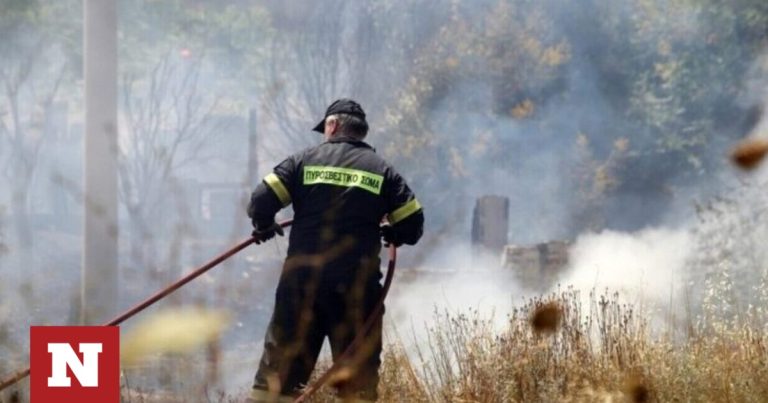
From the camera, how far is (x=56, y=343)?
5.83m

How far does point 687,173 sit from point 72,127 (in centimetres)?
1389

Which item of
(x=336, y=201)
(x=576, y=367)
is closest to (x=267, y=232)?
(x=336, y=201)

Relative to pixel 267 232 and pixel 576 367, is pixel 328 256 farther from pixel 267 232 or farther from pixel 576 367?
pixel 576 367

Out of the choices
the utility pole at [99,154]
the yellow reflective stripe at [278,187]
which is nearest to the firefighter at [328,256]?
the yellow reflective stripe at [278,187]

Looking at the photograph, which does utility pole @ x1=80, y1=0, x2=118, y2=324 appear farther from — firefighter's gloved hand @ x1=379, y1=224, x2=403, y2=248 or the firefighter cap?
firefighter's gloved hand @ x1=379, y1=224, x2=403, y2=248

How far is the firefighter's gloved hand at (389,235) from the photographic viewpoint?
517 cm

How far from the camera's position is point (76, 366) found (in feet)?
18.0

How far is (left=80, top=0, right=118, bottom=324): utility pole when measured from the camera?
1040 centimetres

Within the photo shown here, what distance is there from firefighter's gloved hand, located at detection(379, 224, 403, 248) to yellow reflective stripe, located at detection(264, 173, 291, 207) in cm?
51

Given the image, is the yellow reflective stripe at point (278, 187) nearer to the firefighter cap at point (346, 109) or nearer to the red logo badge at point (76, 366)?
the firefighter cap at point (346, 109)

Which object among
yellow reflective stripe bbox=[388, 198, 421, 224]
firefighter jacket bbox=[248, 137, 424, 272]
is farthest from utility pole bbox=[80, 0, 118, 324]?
yellow reflective stripe bbox=[388, 198, 421, 224]

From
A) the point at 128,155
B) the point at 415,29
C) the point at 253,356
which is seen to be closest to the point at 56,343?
the point at 253,356

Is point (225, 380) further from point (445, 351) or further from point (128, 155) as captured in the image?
point (128, 155)

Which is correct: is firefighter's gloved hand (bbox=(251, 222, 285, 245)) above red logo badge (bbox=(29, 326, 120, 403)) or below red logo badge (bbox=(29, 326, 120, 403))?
above
